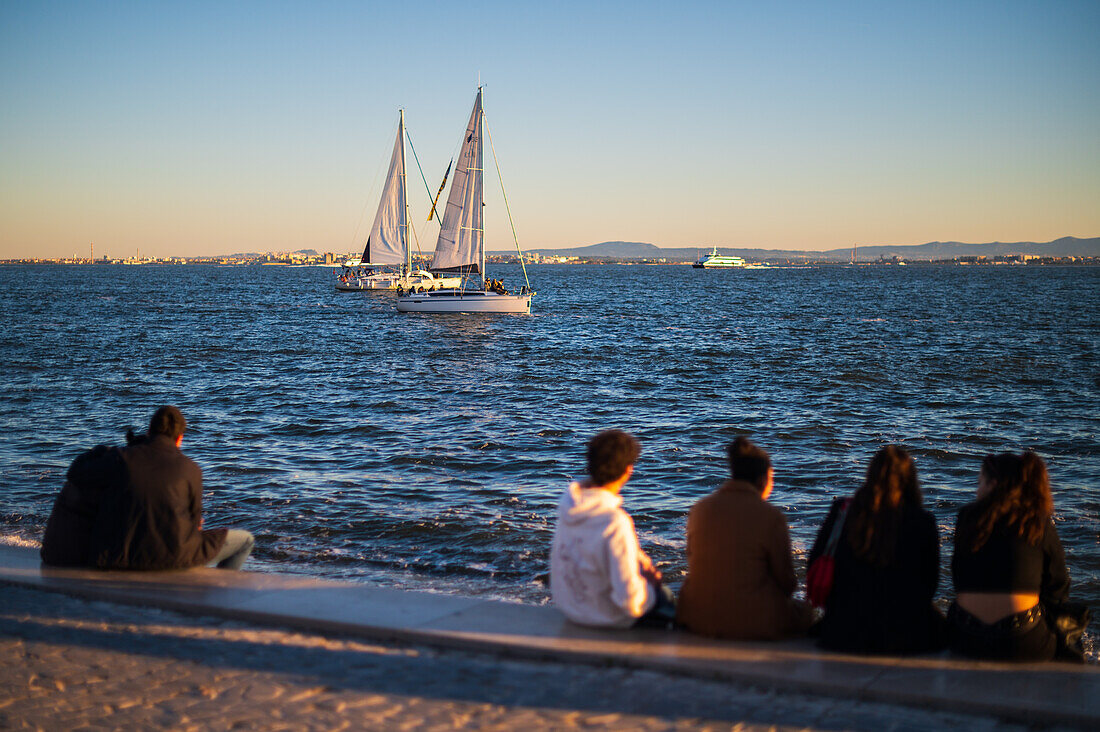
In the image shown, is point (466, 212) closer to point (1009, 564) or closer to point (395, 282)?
point (395, 282)

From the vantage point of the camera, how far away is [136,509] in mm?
6070

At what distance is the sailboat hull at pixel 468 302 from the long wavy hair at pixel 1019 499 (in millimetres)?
45123

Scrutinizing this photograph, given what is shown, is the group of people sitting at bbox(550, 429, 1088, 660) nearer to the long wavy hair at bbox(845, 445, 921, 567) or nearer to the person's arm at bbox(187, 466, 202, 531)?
the long wavy hair at bbox(845, 445, 921, 567)

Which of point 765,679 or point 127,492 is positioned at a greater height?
point 127,492

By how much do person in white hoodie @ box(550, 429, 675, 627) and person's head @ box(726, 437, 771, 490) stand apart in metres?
0.51

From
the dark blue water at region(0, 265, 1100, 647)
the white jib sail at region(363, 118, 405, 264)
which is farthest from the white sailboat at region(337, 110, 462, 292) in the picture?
the dark blue water at region(0, 265, 1100, 647)

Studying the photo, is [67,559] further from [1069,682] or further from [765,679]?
[1069,682]

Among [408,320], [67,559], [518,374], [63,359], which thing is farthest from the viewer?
[408,320]

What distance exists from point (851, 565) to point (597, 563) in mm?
1293

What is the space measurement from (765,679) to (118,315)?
57.3 meters

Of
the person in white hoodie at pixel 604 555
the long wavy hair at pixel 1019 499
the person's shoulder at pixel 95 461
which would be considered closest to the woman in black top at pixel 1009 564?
the long wavy hair at pixel 1019 499

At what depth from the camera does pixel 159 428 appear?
19.7 ft

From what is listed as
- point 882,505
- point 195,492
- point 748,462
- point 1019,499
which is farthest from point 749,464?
point 195,492

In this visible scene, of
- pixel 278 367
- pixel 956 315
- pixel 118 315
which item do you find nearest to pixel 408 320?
pixel 118 315
